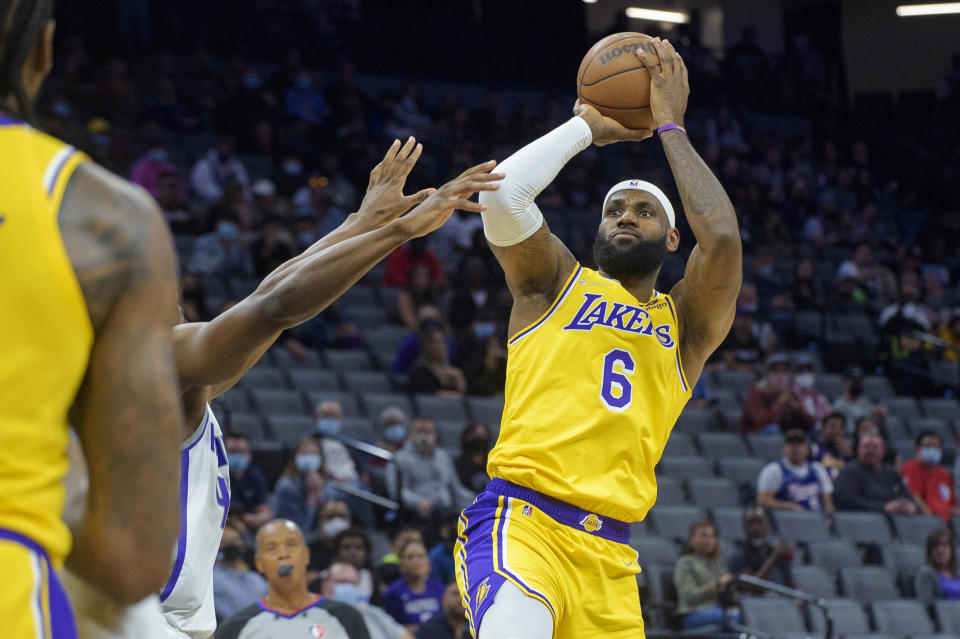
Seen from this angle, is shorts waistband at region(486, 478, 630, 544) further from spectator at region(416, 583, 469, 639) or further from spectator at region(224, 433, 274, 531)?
spectator at region(224, 433, 274, 531)

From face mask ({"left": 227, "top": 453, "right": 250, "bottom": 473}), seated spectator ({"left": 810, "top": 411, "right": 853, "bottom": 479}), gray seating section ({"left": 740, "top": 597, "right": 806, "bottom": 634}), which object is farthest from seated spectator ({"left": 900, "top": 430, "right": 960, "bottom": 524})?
face mask ({"left": 227, "top": 453, "right": 250, "bottom": 473})

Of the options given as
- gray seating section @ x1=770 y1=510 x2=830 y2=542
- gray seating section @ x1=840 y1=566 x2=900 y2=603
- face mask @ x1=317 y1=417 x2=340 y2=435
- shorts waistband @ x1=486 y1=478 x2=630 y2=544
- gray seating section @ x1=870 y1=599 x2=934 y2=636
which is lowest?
gray seating section @ x1=870 y1=599 x2=934 y2=636

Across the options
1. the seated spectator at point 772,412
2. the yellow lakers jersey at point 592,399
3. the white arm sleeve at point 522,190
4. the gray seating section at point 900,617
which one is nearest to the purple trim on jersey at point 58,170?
the white arm sleeve at point 522,190

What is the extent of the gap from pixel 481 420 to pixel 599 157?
7.82 m

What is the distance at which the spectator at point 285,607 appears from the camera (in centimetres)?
669

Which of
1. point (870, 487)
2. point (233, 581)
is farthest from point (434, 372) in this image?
point (870, 487)

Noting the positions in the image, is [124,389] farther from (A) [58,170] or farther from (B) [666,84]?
(B) [666,84]

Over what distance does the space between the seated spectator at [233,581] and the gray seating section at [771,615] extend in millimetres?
3977

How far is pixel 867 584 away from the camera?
1084cm

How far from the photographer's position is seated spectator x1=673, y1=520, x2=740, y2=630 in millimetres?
9508

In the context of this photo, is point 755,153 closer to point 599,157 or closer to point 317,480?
point 599,157

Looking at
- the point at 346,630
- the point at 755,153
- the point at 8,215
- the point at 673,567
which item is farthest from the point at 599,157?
the point at 8,215

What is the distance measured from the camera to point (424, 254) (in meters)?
13.2

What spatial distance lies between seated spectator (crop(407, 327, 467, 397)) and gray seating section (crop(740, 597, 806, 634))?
3369 millimetres
